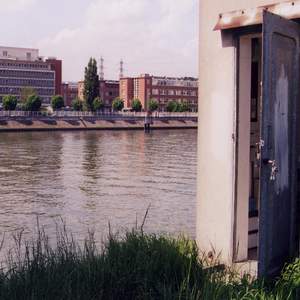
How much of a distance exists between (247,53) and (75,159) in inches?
1215

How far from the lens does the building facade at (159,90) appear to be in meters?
135

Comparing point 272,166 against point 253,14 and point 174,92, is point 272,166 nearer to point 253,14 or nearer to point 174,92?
point 253,14

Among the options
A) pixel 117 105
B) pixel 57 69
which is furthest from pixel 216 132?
pixel 57 69

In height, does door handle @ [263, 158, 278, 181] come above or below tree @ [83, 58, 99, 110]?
below

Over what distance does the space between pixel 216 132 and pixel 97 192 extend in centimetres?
1581

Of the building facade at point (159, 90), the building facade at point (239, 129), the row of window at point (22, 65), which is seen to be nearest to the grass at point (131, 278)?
the building facade at point (239, 129)

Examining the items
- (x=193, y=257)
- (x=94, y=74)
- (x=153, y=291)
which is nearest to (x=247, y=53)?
(x=193, y=257)

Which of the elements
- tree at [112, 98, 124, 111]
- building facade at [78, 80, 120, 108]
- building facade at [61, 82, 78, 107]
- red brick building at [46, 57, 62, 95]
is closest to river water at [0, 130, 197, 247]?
tree at [112, 98, 124, 111]

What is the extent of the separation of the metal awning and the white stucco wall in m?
0.09

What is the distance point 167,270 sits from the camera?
16.0ft

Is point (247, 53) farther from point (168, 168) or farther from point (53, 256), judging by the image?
point (168, 168)

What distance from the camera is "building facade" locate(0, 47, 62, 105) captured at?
12494 centimetres

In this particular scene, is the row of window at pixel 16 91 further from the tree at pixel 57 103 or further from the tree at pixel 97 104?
the tree at pixel 97 104

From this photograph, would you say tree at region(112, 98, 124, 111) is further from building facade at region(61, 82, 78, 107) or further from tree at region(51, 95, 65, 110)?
building facade at region(61, 82, 78, 107)
